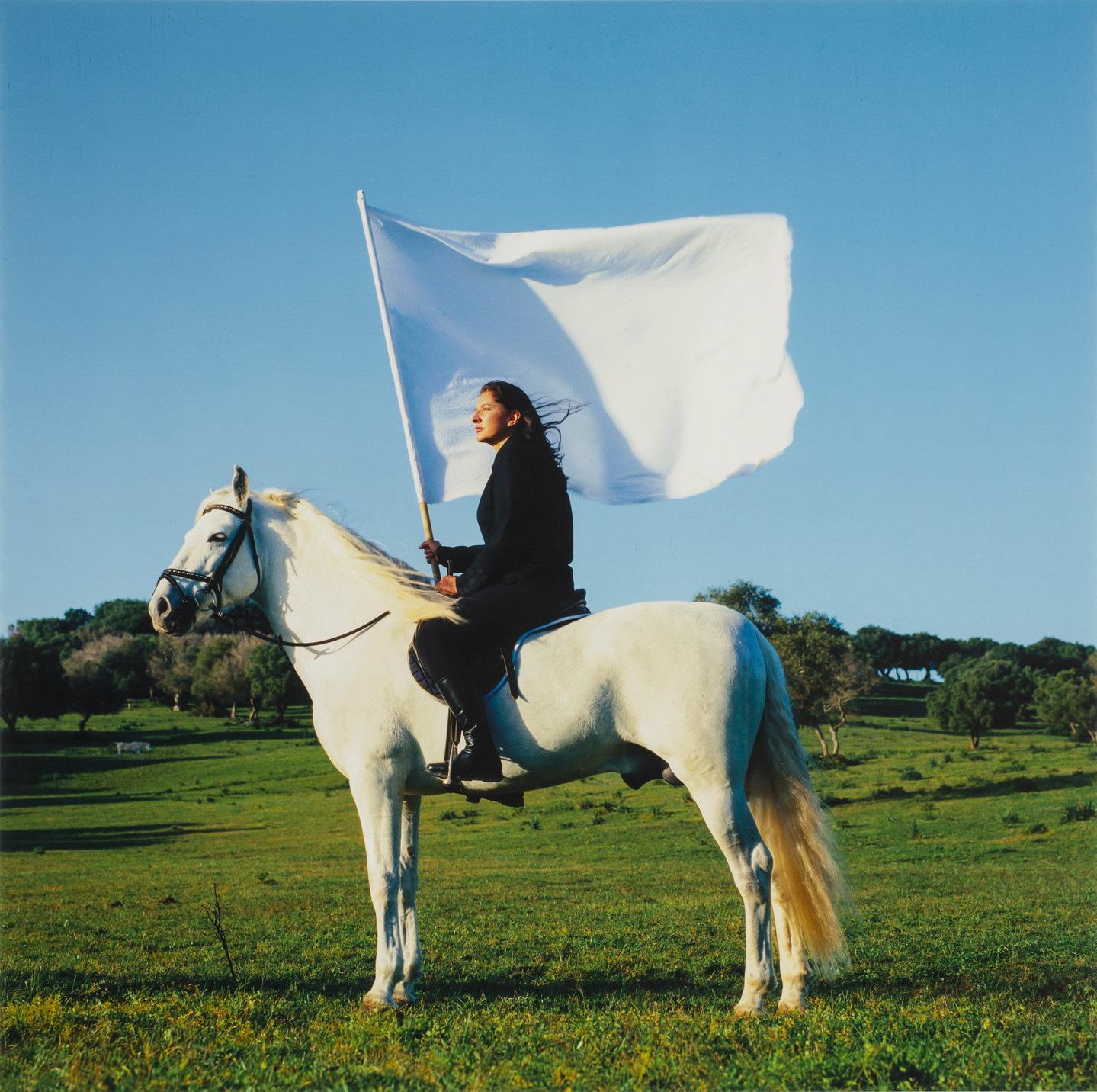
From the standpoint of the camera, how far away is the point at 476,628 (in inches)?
264

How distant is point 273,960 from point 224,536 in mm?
5237

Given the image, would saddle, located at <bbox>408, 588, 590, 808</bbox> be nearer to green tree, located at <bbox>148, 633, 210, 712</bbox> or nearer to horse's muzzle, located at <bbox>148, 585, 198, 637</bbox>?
horse's muzzle, located at <bbox>148, 585, 198, 637</bbox>

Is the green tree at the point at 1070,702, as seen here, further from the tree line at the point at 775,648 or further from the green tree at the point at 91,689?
the green tree at the point at 91,689

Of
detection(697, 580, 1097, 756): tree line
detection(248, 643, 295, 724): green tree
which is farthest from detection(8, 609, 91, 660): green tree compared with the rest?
A: detection(697, 580, 1097, 756): tree line

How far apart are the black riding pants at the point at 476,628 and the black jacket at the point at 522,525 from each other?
10 centimetres

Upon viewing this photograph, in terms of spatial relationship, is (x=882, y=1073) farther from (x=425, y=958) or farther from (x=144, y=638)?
(x=144, y=638)

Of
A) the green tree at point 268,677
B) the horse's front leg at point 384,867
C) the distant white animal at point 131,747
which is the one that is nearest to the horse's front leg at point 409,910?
the horse's front leg at point 384,867

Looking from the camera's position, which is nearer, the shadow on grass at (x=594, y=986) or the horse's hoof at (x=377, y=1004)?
the horse's hoof at (x=377, y=1004)

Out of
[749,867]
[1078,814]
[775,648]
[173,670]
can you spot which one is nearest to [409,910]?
[749,867]

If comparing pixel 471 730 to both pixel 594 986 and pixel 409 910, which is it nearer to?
pixel 409 910

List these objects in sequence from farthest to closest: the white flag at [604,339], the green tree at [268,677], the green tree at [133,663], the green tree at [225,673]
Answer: the green tree at [133,663]
the green tree at [225,673]
the green tree at [268,677]
the white flag at [604,339]

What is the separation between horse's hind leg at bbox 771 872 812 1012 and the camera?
6.46m

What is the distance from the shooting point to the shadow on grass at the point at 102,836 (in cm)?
3089

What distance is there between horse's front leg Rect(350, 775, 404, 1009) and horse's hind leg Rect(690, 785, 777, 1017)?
2210mm
